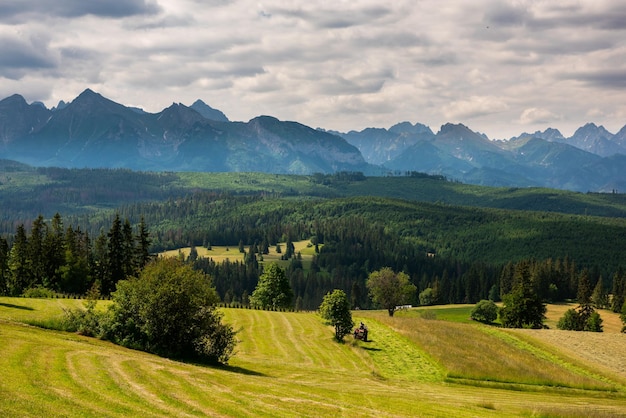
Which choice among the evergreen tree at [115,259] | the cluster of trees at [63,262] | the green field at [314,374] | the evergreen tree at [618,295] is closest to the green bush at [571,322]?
the green field at [314,374]

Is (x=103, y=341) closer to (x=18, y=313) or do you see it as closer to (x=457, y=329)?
(x=18, y=313)

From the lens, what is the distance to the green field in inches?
1042

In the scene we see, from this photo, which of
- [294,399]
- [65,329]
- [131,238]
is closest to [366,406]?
[294,399]

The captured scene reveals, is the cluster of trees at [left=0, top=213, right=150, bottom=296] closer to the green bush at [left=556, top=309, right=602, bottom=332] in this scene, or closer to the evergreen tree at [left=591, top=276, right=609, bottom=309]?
the green bush at [left=556, top=309, right=602, bottom=332]

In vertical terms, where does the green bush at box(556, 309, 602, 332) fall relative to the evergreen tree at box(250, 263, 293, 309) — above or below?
below

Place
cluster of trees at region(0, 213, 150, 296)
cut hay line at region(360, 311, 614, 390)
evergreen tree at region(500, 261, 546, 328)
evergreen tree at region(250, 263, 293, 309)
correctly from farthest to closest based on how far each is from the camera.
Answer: evergreen tree at region(250, 263, 293, 309)
evergreen tree at region(500, 261, 546, 328)
cluster of trees at region(0, 213, 150, 296)
cut hay line at region(360, 311, 614, 390)

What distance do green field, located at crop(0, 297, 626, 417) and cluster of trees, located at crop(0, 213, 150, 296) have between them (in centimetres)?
2657

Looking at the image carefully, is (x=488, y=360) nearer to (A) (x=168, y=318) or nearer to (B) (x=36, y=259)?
(A) (x=168, y=318)

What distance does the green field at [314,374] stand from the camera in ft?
86.8

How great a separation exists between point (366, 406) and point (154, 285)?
24.5 meters

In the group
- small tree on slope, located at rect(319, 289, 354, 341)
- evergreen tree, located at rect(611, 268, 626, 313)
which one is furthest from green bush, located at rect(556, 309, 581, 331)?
small tree on slope, located at rect(319, 289, 354, 341)

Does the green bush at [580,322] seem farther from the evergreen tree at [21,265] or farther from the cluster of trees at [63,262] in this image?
the evergreen tree at [21,265]

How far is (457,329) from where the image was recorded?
86.1 metres

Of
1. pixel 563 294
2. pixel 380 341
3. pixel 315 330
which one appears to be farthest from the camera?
pixel 563 294
